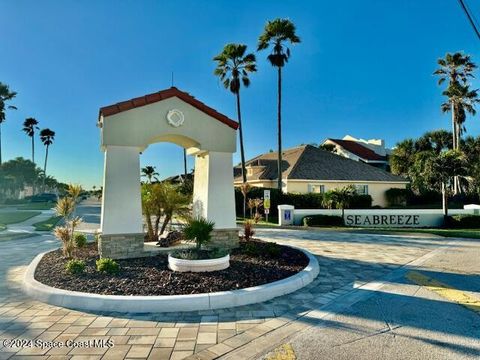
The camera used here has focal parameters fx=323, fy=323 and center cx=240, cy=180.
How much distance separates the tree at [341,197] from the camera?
21.5m

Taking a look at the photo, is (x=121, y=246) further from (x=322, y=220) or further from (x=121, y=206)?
(x=322, y=220)

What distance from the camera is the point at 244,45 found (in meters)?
28.2

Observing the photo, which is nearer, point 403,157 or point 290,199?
point 290,199

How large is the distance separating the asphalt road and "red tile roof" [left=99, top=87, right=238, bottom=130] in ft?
20.0

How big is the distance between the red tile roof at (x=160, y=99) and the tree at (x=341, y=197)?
1387 centimetres

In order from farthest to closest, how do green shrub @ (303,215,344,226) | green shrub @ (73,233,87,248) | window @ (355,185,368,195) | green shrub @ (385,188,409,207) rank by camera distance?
1. green shrub @ (385,188,409,207)
2. window @ (355,185,368,195)
3. green shrub @ (303,215,344,226)
4. green shrub @ (73,233,87,248)

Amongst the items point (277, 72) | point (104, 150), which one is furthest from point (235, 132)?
point (277, 72)

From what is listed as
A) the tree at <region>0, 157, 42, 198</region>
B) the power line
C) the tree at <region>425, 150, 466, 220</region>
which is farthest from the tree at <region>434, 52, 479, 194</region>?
the tree at <region>0, 157, 42, 198</region>

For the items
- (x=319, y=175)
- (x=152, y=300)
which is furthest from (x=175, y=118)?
(x=319, y=175)

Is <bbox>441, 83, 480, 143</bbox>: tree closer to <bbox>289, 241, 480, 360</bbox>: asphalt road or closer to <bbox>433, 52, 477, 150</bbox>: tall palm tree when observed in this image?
<bbox>433, 52, 477, 150</bbox>: tall palm tree

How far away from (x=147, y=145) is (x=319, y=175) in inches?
906

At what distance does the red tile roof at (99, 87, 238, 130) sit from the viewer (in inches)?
329

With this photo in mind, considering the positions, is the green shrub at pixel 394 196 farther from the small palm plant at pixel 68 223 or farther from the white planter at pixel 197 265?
the small palm plant at pixel 68 223

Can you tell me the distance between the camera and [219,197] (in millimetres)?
9562
